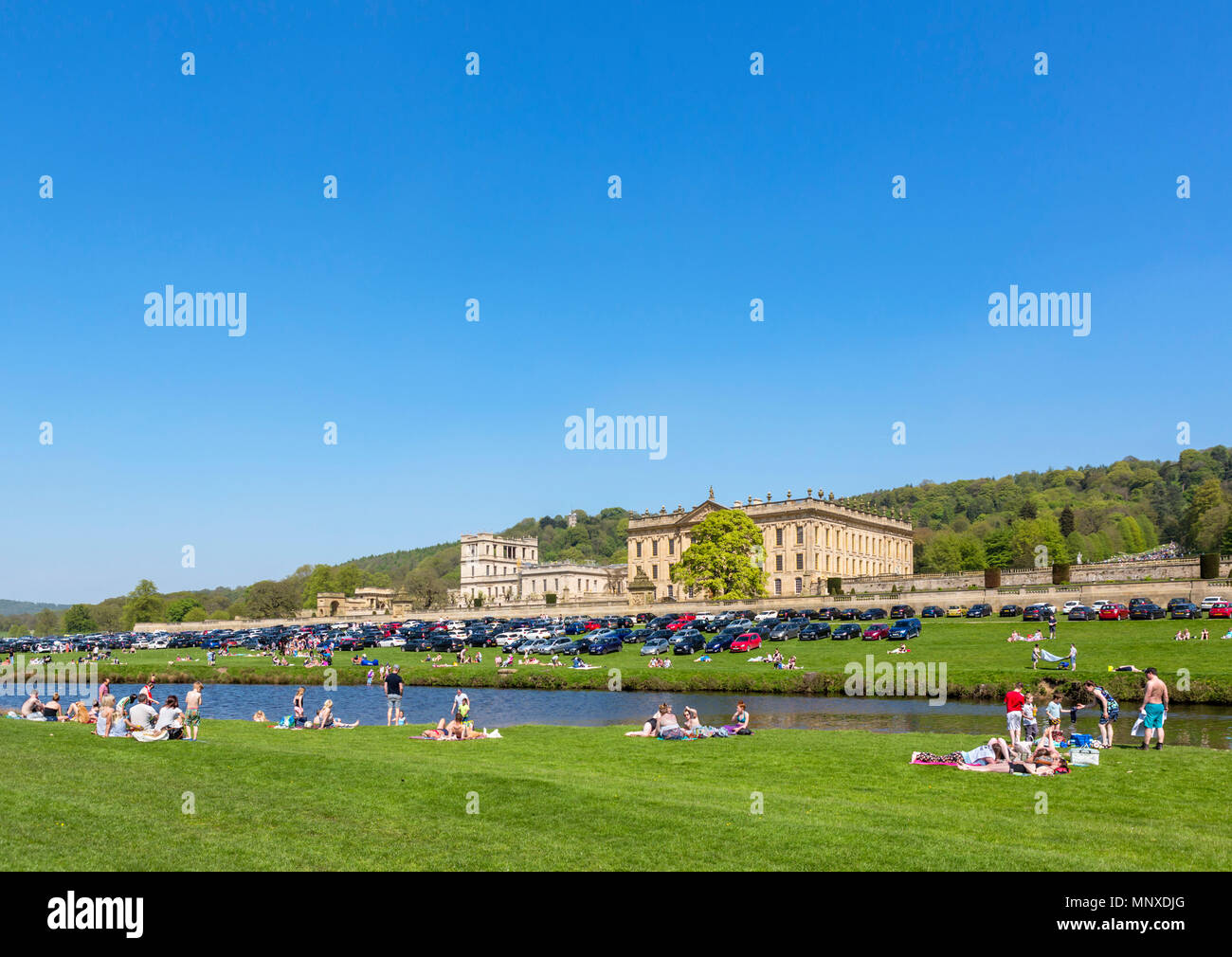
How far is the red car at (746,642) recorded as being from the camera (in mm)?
66125

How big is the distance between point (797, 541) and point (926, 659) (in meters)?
83.2

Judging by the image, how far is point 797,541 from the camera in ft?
452

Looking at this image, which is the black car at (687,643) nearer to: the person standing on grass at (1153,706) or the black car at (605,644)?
the black car at (605,644)

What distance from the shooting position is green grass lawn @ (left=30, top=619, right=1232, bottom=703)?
1768 inches

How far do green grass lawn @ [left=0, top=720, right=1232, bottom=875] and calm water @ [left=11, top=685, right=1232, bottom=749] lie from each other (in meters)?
10.6

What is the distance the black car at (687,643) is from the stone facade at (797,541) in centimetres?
5693

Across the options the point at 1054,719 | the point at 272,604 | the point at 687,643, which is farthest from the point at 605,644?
the point at 272,604

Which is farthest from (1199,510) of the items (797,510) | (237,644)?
(237,644)

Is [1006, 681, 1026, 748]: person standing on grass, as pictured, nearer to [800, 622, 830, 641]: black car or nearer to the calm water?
the calm water

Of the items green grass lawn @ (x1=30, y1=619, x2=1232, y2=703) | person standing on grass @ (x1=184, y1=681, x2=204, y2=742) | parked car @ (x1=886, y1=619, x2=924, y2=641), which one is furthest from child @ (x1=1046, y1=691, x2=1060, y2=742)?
parked car @ (x1=886, y1=619, x2=924, y2=641)
